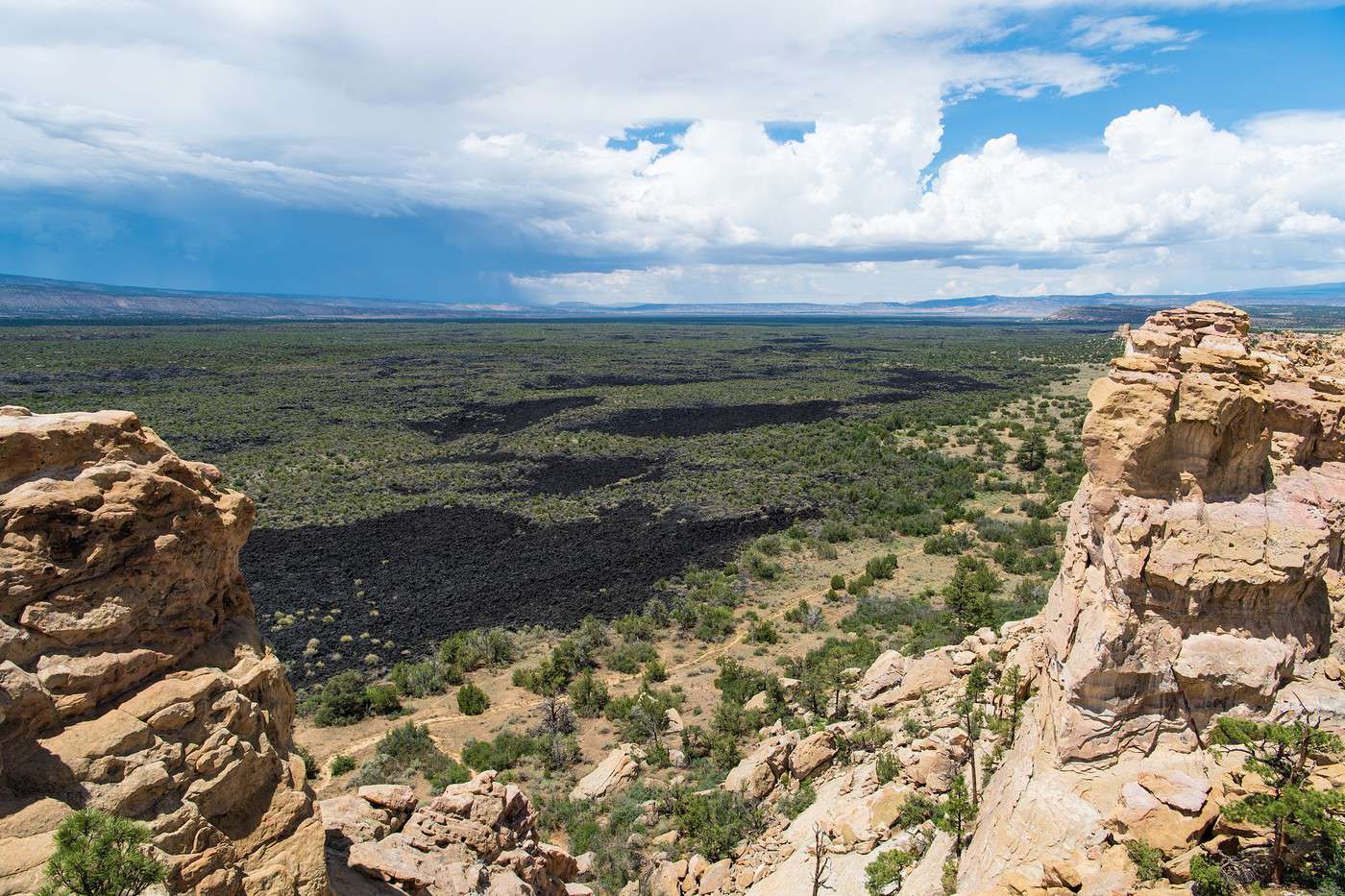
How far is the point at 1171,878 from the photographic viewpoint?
22.6 feet

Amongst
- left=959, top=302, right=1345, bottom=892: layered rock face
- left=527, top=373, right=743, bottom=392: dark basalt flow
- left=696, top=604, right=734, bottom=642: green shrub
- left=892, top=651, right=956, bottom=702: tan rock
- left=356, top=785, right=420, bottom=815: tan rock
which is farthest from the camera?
left=527, top=373, right=743, bottom=392: dark basalt flow

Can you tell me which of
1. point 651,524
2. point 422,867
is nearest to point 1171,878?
point 422,867

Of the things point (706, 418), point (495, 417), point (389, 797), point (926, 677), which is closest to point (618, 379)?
point (495, 417)

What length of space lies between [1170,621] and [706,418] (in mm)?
60452

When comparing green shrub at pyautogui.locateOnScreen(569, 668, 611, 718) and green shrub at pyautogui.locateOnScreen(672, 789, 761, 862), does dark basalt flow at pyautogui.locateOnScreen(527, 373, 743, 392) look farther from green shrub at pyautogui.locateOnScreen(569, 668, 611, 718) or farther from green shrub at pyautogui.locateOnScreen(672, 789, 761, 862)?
green shrub at pyautogui.locateOnScreen(672, 789, 761, 862)

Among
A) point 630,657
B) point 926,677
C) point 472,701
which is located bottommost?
point 630,657

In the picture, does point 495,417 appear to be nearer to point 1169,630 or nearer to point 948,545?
point 948,545

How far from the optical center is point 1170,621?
8.52m

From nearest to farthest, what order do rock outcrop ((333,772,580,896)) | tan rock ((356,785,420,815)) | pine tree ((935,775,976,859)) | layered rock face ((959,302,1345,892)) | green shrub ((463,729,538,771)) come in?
1. layered rock face ((959,302,1345,892))
2. rock outcrop ((333,772,580,896))
3. pine tree ((935,775,976,859))
4. tan rock ((356,785,420,815))
5. green shrub ((463,729,538,771))

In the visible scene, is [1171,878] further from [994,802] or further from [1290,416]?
[1290,416]

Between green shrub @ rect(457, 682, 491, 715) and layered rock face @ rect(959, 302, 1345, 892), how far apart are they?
46.4 ft

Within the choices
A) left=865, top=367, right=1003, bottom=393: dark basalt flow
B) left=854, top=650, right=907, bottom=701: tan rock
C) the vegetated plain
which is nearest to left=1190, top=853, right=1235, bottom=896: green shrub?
left=854, top=650, right=907, bottom=701: tan rock

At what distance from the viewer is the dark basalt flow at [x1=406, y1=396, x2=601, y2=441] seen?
2469 inches

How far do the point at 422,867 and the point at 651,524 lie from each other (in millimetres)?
27889
